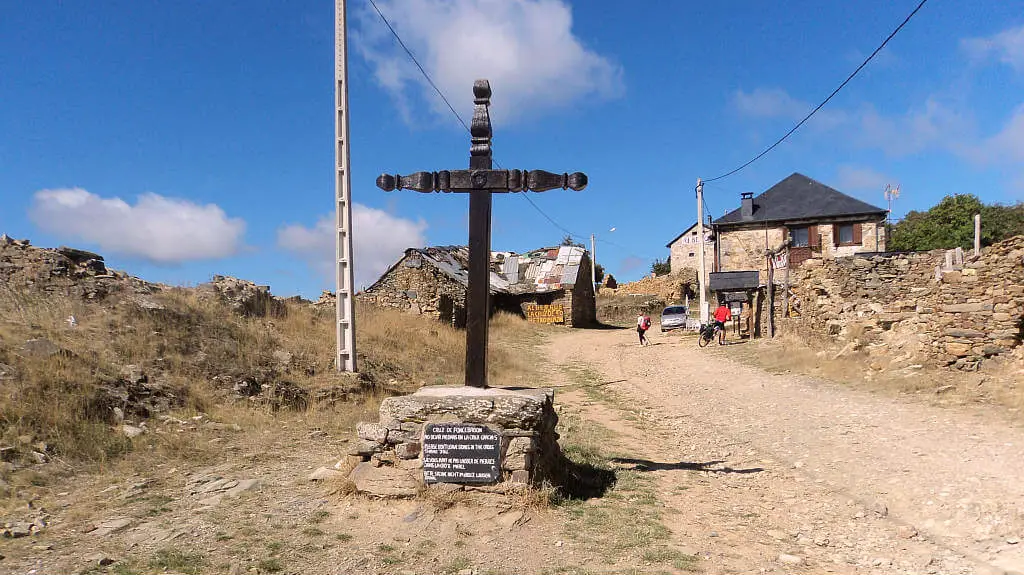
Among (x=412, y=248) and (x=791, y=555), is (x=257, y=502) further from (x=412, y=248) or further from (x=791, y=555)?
(x=412, y=248)

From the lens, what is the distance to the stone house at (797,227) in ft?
121

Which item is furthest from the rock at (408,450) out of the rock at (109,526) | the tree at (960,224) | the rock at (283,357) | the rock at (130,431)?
the tree at (960,224)

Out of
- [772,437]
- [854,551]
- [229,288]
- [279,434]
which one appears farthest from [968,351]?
[229,288]

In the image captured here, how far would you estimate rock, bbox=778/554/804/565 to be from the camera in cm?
440

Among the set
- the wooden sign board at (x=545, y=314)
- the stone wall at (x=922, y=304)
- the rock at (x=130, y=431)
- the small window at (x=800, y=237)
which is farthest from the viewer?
the small window at (x=800, y=237)

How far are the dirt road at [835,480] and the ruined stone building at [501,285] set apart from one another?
13570 millimetres

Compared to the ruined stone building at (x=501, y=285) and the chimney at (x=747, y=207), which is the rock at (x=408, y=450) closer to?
the ruined stone building at (x=501, y=285)

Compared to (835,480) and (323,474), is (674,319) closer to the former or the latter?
(835,480)

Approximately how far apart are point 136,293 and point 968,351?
15.3 m

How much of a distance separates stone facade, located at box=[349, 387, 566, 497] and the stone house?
3387 centimetres

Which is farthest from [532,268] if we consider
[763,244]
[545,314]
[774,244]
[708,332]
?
[708,332]

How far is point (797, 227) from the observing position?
38.3m

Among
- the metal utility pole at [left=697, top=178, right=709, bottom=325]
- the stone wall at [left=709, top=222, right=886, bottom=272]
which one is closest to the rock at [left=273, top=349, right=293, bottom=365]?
the metal utility pole at [left=697, top=178, right=709, bottom=325]

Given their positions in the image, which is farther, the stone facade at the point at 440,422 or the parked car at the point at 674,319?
the parked car at the point at 674,319
